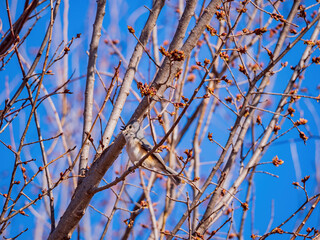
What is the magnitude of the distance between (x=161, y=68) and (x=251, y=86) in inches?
29.5

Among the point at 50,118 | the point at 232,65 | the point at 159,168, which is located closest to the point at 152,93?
the point at 159,168

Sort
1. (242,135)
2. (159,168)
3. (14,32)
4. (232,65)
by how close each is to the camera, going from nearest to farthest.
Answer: (14,32)
(242,135)
(159,168)
(232,65)

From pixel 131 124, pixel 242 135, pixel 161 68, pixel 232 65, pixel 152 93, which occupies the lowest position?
pixel 152 93

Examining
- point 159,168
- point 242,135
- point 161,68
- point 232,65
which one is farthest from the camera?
point 232,65

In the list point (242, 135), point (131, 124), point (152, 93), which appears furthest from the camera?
point (242, 135)

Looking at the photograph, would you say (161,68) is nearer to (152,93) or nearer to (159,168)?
(152,93)

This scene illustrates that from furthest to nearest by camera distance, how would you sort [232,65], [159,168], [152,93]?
[232,65] → [159,168] → [152,93]

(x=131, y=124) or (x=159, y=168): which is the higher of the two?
(x=159, y=168)

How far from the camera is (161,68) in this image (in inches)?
91.0

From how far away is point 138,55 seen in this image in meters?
2.67

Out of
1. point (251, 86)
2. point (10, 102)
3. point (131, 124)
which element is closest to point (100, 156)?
point (131, 124)

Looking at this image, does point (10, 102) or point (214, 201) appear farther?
point (214, 201)

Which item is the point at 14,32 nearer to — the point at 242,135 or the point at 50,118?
the point at 242,135

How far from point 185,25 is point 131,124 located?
785 mm
